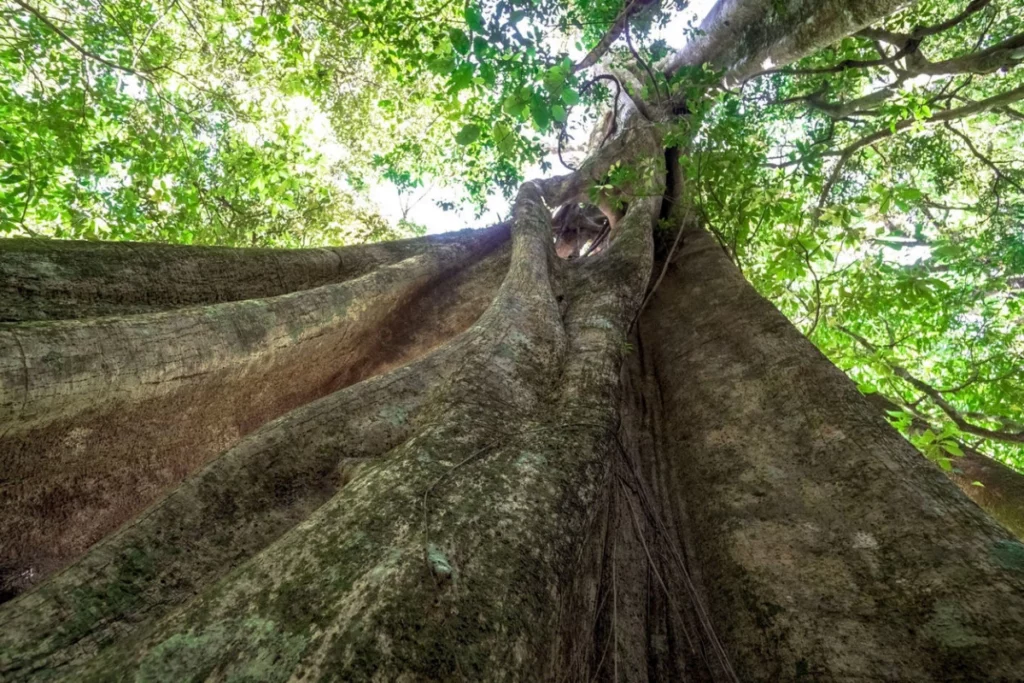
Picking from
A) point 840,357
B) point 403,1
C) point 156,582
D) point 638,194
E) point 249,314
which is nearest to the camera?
point 156,582

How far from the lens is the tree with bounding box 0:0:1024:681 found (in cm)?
113

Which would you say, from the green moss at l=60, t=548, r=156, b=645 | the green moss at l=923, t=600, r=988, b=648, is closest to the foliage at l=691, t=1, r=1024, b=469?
the green moss at l=923, t=600, r=988, b=648

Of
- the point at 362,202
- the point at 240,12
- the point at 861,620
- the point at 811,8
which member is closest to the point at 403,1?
the point at 240,12

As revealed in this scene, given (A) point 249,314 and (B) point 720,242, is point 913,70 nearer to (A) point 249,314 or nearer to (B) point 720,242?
(B) point 720,242

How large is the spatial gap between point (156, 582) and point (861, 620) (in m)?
1.94

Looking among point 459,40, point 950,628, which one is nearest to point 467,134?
point 459,40

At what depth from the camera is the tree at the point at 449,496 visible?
113 cm

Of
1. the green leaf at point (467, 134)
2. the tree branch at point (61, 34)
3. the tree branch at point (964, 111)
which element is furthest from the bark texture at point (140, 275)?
the tree branch at point (964, 111)

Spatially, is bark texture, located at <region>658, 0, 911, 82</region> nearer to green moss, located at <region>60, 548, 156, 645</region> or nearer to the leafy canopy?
the leafy canopy

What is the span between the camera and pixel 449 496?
1.38 m

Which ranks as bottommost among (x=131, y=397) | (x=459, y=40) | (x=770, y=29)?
(x=131, y=397)

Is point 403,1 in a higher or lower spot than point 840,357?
higher

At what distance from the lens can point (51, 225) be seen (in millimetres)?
5773

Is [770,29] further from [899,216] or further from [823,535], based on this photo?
[899,216]
